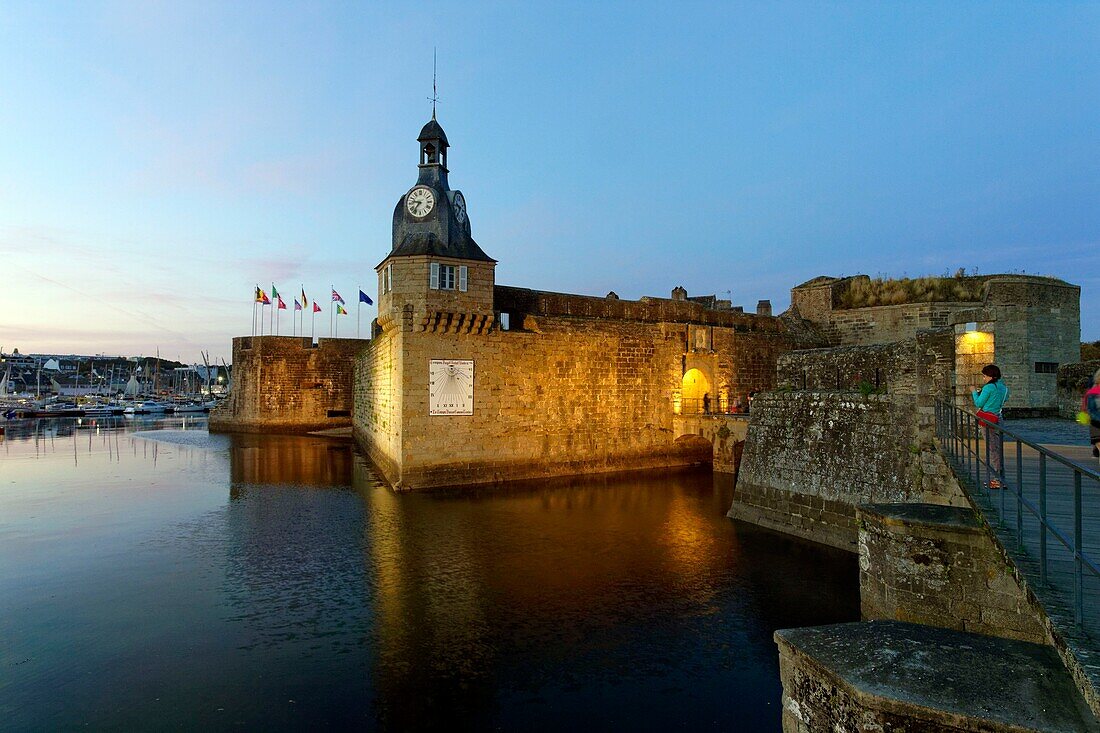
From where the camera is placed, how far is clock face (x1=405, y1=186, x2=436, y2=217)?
810 inches

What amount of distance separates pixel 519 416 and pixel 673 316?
357 inches

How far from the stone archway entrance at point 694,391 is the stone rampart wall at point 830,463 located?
891 centimetres

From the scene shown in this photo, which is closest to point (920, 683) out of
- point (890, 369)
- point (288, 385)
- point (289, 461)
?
point (890, 369)

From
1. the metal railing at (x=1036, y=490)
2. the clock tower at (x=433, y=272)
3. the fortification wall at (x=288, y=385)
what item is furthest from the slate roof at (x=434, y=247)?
the fortification wall at (x=288, y=385)

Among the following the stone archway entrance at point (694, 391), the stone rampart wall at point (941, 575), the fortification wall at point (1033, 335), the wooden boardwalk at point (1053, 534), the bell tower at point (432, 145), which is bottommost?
the stone rampart wall at point (941, 575)

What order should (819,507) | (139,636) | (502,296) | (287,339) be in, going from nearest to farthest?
(139,636) < (819,507) < (502,296) < (287,339)

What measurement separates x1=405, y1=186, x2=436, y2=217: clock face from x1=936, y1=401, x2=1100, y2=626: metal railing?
1639cm

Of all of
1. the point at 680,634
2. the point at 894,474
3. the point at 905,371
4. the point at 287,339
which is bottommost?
the point at 680,634

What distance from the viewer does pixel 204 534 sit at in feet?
45.3

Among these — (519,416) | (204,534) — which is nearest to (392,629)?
(204,534)

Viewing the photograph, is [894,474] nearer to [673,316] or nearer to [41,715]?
[41,715]

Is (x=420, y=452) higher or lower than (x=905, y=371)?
lower

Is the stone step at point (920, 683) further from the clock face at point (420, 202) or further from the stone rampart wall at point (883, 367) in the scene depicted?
the clock face at point (420, 202)

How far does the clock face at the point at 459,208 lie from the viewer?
22.4 meters
